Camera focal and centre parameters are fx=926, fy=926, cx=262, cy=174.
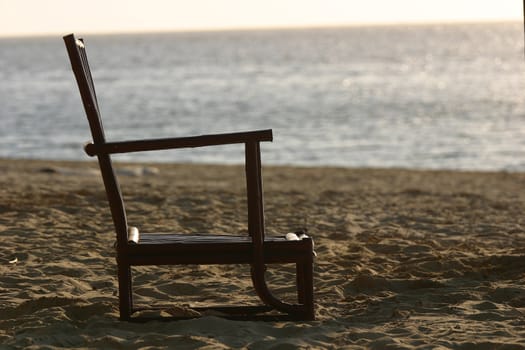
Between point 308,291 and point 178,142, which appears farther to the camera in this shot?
point 308,291

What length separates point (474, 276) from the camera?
5.71m

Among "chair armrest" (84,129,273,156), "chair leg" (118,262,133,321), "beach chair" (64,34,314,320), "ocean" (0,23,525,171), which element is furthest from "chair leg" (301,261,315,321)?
"ocean" (0,23,525,171)

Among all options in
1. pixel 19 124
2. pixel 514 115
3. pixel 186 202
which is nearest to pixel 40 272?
pixel 186 202

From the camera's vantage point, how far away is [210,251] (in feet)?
14.3

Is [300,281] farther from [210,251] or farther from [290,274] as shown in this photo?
[290,274]

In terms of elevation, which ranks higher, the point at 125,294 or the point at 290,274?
the point at 125,294

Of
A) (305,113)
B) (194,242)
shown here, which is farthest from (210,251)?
(305,113)

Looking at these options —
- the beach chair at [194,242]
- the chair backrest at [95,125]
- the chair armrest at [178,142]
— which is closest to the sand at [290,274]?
the beach chair at [194,242]

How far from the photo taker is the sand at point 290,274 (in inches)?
170

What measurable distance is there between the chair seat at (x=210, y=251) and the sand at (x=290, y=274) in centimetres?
33

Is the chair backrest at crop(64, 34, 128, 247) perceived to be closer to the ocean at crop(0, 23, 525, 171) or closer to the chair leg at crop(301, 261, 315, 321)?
the chair leg at crop(301, 261, 315, 321)

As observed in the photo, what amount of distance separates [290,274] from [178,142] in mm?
2024

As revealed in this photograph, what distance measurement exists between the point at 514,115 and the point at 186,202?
26.6m

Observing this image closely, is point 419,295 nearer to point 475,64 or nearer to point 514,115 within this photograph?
point 514,115
